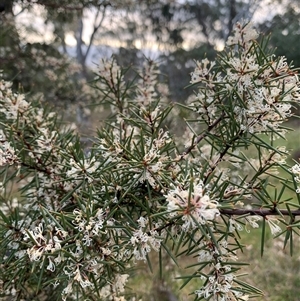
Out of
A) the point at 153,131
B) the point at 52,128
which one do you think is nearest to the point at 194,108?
the point at 153,131

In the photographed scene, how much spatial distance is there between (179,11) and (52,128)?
8355 mm

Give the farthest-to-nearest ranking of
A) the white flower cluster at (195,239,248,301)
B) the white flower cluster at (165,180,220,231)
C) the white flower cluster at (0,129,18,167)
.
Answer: the white flower cluster at (0,129,18,167), the white flower cluster at (195,239,248,301), the white flower cluster at (165,180,220,231)

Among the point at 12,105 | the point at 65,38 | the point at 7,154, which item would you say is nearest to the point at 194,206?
the point at 7,154

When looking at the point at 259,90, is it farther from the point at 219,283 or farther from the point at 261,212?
the point at 219,283

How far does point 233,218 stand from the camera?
0.54 metres

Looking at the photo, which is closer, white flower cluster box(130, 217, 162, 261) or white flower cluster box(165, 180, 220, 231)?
white flower cluster box(165, 180, 220, 231)

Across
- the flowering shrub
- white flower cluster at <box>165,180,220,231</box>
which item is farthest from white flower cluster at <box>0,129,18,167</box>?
white flower cluster at <box>165,180,220,231</box>

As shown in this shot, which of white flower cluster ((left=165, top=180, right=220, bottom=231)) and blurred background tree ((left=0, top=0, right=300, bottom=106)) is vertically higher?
blurred background tree ((left=0, top=0, right=300, bottom=106))

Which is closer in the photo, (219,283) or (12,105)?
(219,283)

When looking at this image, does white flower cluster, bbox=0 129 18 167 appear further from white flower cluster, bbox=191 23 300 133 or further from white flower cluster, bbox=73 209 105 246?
white flower cluster, bbox=191 23 300 133

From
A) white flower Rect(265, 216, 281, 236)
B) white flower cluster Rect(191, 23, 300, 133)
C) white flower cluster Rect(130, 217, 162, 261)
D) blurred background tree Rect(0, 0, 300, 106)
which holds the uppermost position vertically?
blurred background tree Rect(0, 0, 300, 106)

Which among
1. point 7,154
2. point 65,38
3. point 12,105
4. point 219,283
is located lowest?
point 219,283

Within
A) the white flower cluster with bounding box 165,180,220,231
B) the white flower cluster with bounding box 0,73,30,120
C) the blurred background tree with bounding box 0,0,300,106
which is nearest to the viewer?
the white flower cluster with bounding box 165,180,220,231

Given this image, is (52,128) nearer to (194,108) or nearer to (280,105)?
(194,108)
